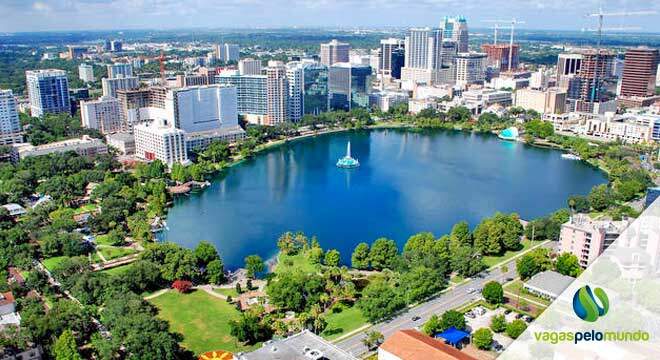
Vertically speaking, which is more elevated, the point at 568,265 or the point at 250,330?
the point at 568,265

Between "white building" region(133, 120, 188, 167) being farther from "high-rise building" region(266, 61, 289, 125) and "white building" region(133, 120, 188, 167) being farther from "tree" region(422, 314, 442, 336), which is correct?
"tree" region(422, 314, 442, 336)

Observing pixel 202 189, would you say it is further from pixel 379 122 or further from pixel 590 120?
pixel 590 120

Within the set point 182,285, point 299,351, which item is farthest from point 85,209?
point 299,351

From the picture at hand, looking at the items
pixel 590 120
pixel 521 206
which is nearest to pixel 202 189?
pixel 521 206

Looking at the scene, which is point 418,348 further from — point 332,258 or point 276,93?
point 276,93

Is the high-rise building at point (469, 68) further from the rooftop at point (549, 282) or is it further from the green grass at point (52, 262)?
the green grass at point (52, 262)

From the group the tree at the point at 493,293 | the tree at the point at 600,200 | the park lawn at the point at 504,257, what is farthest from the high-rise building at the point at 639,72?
the tree at the point at 493,293
